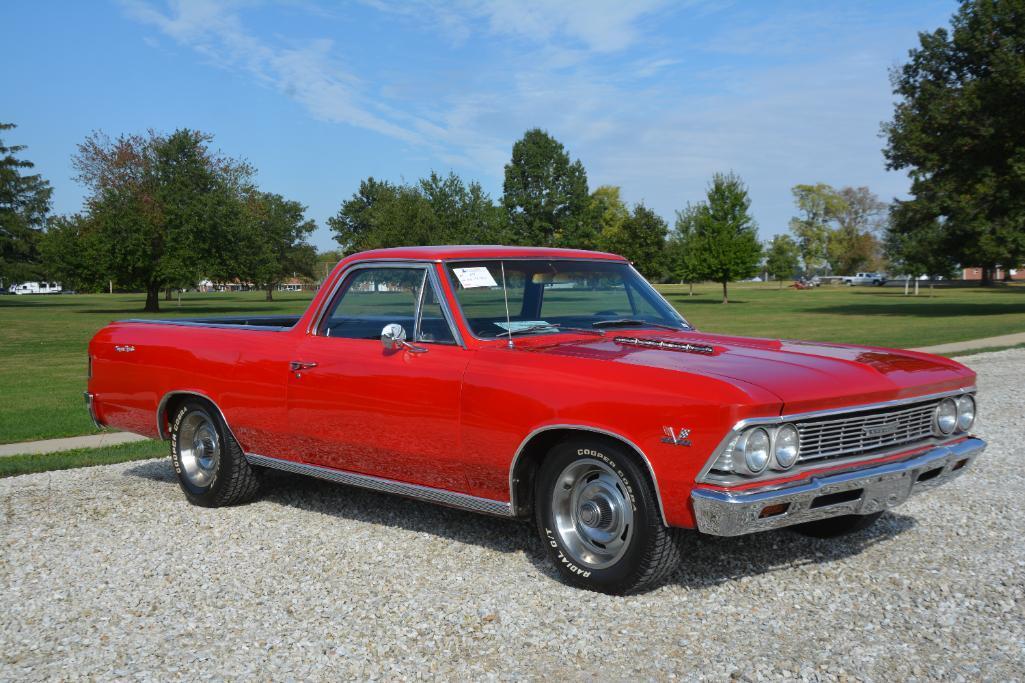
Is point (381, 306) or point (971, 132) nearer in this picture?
point (381, 306)

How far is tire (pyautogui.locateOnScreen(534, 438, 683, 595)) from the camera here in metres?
4.28

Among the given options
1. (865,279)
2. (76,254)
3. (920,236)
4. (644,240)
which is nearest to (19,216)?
(76,254)

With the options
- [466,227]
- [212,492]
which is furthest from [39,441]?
[466,227]

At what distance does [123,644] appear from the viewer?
159 inches

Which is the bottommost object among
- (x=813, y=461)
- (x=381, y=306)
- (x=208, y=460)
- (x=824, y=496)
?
(x=208, y=460)

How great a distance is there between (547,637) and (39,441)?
758 cm

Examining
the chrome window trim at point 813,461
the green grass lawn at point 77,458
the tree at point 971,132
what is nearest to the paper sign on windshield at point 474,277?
the chrome window trim at point 813,461

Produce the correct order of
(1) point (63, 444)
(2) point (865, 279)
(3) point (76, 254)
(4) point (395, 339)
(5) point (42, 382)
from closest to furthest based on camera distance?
(4) point (395, 339) < (1) point (63, 444) < (5) point (42, 382) < (3) point (76, 254) < (2) point (865, 279)

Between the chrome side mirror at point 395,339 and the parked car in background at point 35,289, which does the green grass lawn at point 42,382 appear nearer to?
the chrome side mirror at point 395,339

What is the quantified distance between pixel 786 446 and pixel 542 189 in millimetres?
94561

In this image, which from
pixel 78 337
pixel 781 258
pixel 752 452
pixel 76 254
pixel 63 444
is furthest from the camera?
pixel 781 258

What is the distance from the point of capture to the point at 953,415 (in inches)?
195

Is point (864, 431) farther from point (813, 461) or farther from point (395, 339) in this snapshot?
point (395, 339)

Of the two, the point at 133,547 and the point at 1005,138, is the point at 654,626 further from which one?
the point at 1005,138
